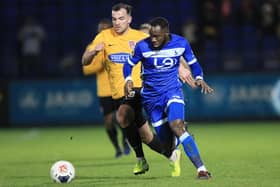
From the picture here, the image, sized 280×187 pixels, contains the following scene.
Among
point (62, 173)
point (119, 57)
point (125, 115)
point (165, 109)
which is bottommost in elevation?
point (62, 173)

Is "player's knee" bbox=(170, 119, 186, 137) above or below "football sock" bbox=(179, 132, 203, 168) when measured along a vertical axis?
above

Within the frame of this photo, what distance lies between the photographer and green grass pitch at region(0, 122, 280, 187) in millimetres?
9484

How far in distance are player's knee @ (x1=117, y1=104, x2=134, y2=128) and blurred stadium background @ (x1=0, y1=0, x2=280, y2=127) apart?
34.3 ft

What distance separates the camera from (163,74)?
9578 millimetres

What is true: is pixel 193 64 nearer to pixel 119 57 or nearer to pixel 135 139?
pixel 135 139

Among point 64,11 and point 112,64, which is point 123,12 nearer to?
point 112,64

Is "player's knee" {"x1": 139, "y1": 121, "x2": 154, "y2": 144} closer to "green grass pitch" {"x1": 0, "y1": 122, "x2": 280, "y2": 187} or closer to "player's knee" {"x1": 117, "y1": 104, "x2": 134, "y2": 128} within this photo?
"player's knee" {"x1": 117, "y1": 104, "x2": 134, "y2": 128}

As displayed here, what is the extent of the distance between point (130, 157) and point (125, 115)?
11.7 ft

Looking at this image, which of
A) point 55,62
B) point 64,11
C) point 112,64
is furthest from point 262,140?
point 64,11

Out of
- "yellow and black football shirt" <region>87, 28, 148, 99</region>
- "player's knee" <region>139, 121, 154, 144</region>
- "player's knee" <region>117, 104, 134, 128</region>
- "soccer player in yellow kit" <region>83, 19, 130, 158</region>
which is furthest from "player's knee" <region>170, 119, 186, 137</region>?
"soccer player in yellow kit" <region>83, 19, 130, 158</region>

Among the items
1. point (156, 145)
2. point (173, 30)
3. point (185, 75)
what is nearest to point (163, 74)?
point (185, 75)

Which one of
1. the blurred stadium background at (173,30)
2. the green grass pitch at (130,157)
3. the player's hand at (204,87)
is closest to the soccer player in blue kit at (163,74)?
the player's hand at (204,87)

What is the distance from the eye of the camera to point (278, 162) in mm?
11359

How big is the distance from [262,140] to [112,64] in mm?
5835
